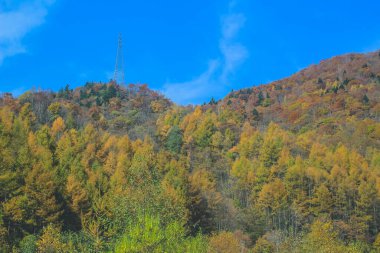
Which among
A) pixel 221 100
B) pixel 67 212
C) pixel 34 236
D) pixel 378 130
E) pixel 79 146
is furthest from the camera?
pixel 221 100

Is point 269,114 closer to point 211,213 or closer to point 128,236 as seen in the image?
point 211,213

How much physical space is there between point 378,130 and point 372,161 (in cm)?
1368

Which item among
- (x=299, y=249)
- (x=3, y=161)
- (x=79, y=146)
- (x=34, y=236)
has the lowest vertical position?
(x=299, y=249)

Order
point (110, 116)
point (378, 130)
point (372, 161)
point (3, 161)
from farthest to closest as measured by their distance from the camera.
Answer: point (110, 116)
point (378, 130)
point (372, 161)
point (3, 161)

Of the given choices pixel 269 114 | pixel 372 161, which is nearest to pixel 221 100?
pixel 269 114

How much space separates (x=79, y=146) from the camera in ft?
181

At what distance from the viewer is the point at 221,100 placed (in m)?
127

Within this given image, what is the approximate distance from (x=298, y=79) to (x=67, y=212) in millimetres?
120323

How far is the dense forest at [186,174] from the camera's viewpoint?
1898 centimetres

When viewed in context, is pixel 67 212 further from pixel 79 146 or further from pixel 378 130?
pixel 378 130

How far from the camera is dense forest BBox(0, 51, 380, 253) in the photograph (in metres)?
19.0

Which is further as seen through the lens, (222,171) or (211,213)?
(222,171)

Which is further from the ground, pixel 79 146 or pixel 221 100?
pixel 221 100

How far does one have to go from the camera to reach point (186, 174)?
50375mm
